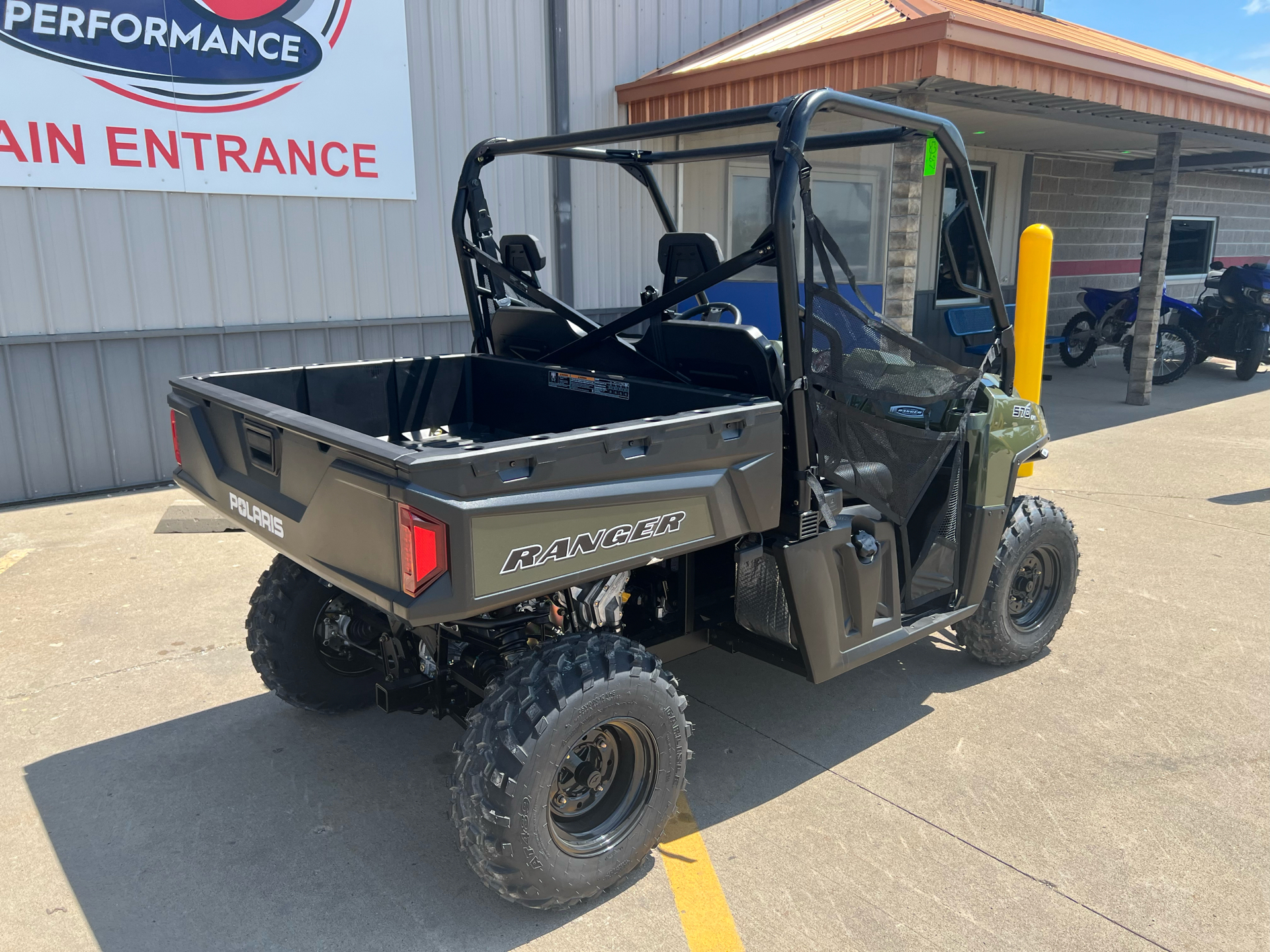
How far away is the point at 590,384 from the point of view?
359cm

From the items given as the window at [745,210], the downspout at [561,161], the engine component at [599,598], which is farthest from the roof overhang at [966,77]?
the engine component at [599,598]

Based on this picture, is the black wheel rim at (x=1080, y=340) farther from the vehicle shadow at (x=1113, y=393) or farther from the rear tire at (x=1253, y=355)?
the rear tire at (x=1253, y=355)

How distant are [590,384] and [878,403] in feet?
3.50

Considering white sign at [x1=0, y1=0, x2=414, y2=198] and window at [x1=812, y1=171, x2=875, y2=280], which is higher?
white sign at [x1=0, y1=0, x2=414, y2=198]

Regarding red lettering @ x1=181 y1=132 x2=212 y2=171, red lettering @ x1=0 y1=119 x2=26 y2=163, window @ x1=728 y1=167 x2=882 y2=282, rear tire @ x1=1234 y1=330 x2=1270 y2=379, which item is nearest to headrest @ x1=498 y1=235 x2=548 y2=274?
red lettering @ x1=181 y1=132 x2=212 y2=171

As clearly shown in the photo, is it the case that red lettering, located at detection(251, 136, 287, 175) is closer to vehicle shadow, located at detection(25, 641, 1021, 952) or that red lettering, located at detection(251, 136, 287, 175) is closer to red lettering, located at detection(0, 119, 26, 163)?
red lettering, located at detection(0, 119, 26, 163)

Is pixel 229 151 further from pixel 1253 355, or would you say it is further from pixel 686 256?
pixel 1253 355

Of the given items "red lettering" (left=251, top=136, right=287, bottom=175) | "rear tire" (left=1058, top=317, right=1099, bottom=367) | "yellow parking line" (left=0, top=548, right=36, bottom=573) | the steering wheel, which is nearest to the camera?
the steering wheel

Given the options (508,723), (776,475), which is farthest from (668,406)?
(508,723)

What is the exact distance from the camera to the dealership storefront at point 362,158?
6324mm

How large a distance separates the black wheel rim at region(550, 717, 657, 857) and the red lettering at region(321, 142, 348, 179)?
19.4 ft

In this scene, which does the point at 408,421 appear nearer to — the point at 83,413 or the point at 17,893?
the point at 17,893

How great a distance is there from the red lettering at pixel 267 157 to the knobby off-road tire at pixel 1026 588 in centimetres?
577

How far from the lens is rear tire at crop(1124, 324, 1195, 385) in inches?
489
